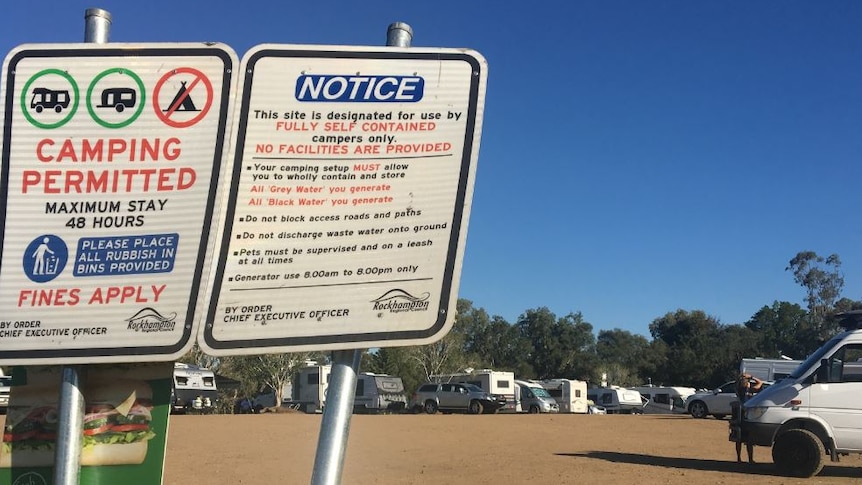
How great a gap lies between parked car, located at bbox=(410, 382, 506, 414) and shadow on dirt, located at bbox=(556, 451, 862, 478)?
23.4 meters

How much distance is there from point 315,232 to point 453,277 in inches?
17.2

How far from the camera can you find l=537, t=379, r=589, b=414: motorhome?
1829 inches

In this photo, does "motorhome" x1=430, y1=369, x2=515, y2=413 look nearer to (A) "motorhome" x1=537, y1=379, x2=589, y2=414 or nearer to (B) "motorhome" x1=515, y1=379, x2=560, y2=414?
(B) "motorhome" x1=515, y1=379, x2=560, y2=414

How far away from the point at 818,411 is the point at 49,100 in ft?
40.8

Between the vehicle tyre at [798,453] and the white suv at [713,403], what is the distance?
82.6 feet

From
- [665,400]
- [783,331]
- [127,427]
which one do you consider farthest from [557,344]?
[127,427]

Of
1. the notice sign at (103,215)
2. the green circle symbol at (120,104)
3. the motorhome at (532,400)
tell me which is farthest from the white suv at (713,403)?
the green circle symbol at (120,104)

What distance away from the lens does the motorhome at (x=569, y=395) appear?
4646 centimetres

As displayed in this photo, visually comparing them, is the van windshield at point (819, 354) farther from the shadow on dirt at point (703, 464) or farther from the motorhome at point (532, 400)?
the motorhome at point (532, 400)

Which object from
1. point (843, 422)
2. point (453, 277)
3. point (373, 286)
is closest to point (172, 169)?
point (373, 286)

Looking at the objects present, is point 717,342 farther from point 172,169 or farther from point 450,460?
point 172,169

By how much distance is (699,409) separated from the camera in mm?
36750

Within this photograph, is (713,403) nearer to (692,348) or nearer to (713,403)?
(713,403)

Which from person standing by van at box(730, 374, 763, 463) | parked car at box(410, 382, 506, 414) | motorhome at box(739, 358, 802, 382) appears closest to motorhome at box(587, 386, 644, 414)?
parked car at box(410, 382, 506, 414)
